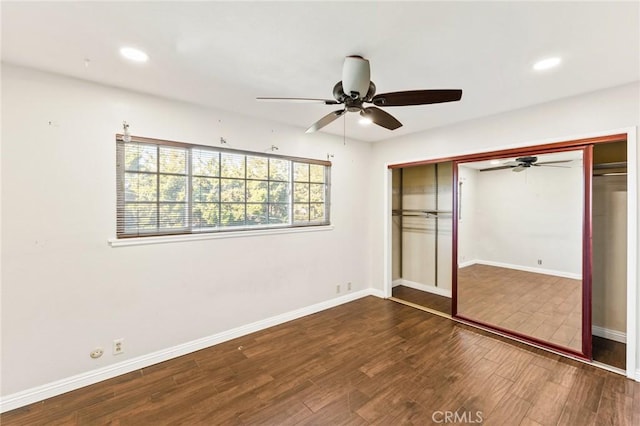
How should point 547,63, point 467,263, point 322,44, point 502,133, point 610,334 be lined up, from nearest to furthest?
point 322,44, point 547,63, point 610,334, point 502,133, point 467,263

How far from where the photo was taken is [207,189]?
10.4 feet

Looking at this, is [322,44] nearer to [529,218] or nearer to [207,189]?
[207,189]

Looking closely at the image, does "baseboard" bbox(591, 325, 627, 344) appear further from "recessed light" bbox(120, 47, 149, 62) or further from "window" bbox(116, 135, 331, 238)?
"recessed light" bbox(120, 47, 149, 62)

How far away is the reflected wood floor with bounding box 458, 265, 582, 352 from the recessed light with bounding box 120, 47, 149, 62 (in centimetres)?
430

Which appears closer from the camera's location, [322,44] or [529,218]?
[322,44]

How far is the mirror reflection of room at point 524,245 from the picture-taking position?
306 cm

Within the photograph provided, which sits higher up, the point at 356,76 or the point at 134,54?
the point at 134,54

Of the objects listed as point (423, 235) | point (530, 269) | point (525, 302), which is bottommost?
point (525, 302)

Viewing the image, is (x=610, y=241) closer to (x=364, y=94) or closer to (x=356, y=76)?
(x=364, y=94)

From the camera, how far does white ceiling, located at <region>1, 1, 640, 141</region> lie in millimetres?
1611

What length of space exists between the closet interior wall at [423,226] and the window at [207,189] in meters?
1.92

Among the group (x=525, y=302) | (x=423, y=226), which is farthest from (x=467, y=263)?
(x=423, y=226)

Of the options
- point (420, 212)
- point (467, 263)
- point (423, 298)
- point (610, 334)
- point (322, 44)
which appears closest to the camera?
point (322, 44)

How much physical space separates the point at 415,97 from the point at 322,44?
0.77m
